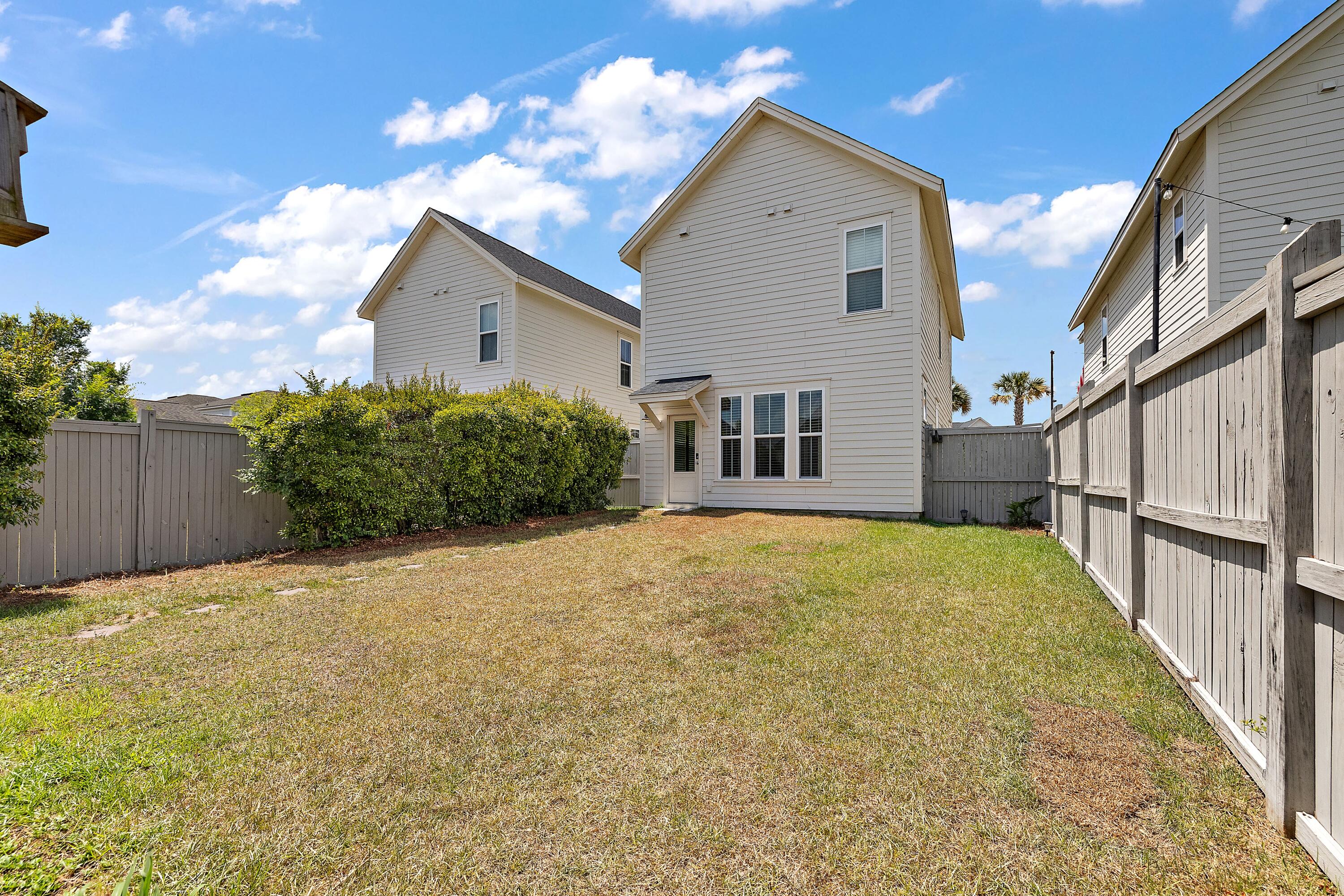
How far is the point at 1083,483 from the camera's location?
5996 millimetres

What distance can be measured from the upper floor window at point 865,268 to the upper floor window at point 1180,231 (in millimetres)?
4484

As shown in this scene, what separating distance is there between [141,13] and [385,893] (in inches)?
381

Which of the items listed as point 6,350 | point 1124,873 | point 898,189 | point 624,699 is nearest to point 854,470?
point 898,189

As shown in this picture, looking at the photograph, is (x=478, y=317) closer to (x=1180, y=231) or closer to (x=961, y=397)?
(x=1180, y=231)

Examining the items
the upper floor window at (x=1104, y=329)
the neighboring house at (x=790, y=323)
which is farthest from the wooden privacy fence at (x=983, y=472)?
the upper floor window at (x=1104, y=329)

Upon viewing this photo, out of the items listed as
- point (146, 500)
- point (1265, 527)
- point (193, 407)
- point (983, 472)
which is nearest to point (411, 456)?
point (146, 500)

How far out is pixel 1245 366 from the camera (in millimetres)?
2439

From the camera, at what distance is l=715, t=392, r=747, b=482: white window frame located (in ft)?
42.0

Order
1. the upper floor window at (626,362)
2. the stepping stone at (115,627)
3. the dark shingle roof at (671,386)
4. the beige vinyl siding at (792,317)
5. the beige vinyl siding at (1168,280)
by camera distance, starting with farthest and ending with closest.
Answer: the upper floor window at (626,362), the dark shingle roof at (671,386), the beige vinyl siding at (792,317), the beige vinyl siding at (1168,280), the stepping stone at (115,627)

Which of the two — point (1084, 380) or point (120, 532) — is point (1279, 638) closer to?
point (120, 532)

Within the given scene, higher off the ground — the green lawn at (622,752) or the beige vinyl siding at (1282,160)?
the beige vinyl siding at (1282,160)

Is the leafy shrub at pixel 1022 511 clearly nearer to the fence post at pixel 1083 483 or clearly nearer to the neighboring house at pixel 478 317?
the fence post at pixel 1083 483

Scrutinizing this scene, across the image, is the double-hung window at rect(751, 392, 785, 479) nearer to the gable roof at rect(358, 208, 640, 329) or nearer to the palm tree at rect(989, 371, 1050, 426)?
the gable roof at rect(358, 208, 640, 329)

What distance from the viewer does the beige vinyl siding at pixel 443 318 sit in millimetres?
16219
